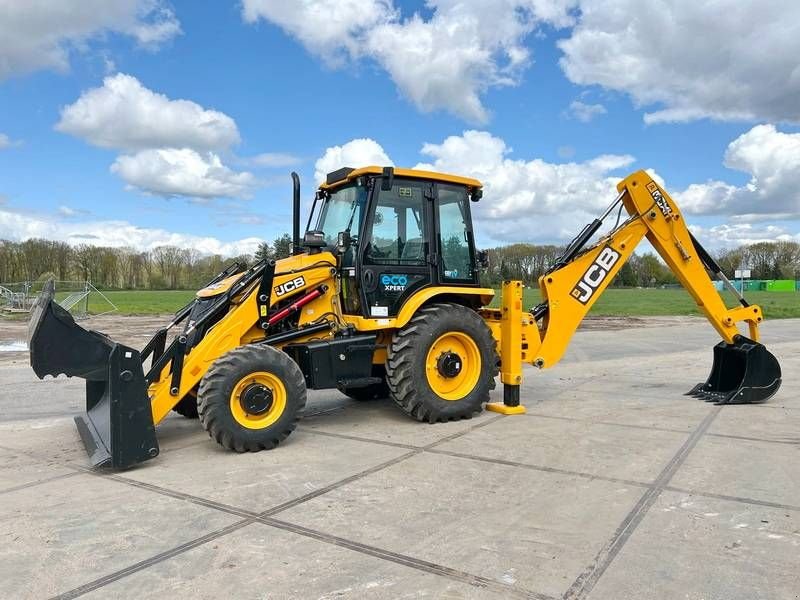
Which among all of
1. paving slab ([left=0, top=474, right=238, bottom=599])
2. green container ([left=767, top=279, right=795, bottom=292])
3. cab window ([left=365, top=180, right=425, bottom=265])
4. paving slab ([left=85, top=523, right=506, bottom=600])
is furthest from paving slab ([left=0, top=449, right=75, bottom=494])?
green container ([left=767, top=279, right=795, bottom=292])

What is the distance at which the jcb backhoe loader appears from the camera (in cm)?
555

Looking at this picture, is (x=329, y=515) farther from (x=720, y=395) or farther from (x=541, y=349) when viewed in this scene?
(x=720, y=395)

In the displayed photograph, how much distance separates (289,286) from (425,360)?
5.41 feet

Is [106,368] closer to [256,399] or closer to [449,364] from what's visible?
[256,399]

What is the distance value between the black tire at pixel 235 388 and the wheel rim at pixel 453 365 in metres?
1.66

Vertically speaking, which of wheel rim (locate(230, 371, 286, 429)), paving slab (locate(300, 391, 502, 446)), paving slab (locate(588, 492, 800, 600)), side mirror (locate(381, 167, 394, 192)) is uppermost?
side mirror (locate(381, 167, 394, 192))

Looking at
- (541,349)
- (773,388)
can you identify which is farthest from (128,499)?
(773,388)

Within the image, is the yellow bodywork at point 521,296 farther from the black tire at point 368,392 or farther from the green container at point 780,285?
the green container at point 780,285

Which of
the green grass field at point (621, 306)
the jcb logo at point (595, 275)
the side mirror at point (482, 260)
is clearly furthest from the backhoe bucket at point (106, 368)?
the green grass field at point (621, 306)

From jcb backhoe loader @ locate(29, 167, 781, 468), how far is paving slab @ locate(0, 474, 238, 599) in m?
0.60

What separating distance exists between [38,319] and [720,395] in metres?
7.88

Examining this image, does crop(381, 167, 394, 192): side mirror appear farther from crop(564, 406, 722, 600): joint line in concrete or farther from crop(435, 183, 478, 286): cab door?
crop(564, 406, 722, 600): joint line in concrete

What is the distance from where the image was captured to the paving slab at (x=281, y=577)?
10.6ft

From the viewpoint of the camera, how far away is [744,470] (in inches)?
206
